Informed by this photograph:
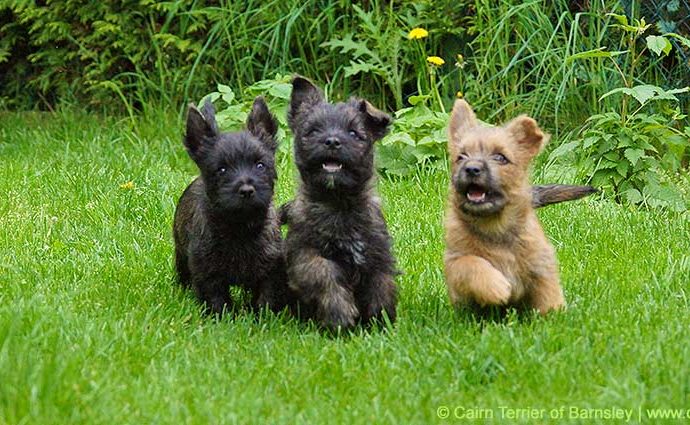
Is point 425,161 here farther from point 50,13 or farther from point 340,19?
point 50,13

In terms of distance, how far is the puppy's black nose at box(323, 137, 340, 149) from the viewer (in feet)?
18.4

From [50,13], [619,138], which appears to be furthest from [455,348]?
[50,13]

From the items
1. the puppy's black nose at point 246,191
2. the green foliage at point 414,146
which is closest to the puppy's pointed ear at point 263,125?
the puppy's black nose at point 246,191

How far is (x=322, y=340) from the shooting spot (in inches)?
218

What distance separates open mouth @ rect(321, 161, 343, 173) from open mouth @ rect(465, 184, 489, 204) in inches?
26.8

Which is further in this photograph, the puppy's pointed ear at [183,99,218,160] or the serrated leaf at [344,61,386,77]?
the serrated leaf at [344,61,386,77]

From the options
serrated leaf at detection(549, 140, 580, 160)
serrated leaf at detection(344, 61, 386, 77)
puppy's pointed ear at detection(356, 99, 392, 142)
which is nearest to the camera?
puppy's pointed ear at detection(356, 99, 392, 142)

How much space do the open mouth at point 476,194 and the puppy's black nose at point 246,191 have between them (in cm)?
116

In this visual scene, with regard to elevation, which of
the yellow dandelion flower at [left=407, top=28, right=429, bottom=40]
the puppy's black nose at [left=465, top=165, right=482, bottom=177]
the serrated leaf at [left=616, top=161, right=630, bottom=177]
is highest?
the puppy's black nose at [left=465, top=165, right=482, bottom=177]

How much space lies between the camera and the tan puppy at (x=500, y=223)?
5406 mm

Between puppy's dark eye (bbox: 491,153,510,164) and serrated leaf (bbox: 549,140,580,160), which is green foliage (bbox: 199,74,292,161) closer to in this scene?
serrated leaf (bbox: 549,140,580,160)

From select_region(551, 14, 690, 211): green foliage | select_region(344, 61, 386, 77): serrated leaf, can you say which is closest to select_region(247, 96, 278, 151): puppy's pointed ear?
select_region(551, 14, 690, 211): green foliage

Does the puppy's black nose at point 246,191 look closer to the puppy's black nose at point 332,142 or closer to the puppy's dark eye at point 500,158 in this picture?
the puppy's black nose at point 332,142

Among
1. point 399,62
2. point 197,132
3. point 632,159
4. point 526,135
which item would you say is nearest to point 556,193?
point 526,135
